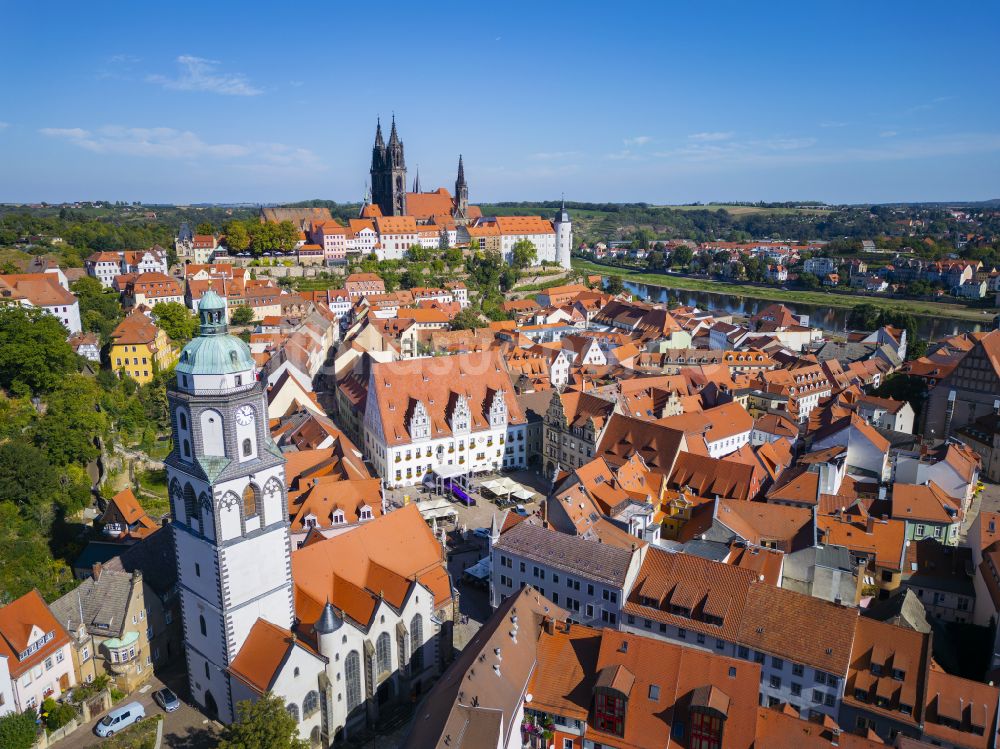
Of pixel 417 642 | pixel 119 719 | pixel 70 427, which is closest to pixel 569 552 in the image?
pixel 417 642

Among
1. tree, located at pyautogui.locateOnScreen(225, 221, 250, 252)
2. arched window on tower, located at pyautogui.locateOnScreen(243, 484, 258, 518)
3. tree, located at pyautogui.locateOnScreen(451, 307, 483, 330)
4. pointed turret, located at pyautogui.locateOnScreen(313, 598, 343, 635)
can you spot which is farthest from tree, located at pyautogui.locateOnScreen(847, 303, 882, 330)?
arched window on tower, located at pyautogui.locateOnScreen(243, 484, 258, 518)

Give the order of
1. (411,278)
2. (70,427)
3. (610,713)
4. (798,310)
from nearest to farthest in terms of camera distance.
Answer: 1. (610,713)
2. (70,427)
3. (411,278)
4. (798,310)

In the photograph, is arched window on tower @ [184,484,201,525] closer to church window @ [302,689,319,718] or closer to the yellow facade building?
church window @ [302,689,319,718]

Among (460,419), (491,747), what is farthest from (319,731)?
(460,419)

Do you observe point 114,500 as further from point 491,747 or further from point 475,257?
point 475,257

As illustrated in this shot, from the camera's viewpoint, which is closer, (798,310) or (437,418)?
(437,418)

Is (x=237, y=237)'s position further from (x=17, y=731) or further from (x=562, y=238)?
(x=17, y=731)

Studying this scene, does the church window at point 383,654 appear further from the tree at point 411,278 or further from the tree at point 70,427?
the tree at point 411,278
